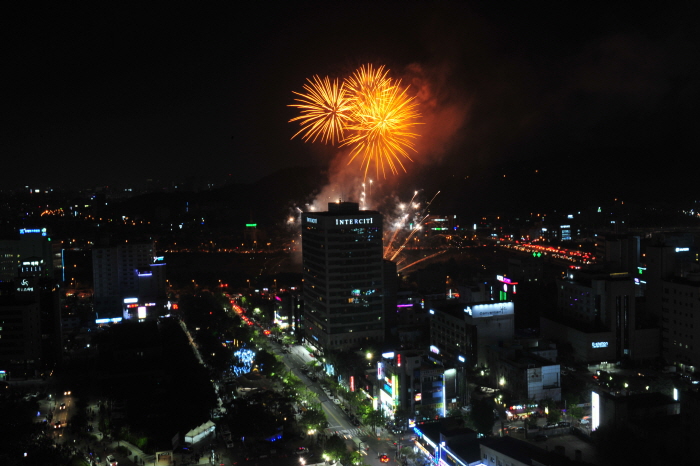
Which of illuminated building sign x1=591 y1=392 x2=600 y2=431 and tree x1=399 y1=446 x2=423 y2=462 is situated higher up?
illuminated building sign x1=591 y1=392 x2=600 y2=431

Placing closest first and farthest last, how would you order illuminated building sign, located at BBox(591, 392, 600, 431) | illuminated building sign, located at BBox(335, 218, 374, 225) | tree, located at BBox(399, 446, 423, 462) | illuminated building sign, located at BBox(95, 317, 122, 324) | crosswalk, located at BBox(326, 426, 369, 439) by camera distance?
tree, located at BBox(399, 446, 423, 462) < illuminated building sign, located at BBox(591, 392, 600, 431) < crosswalk, located at BBox(326, 426, 369, 439) < illuminated building sign, located at BBox(335, 218, 374, 225) < illuminated building sign, located at BBox(95, 317, 122, 324)

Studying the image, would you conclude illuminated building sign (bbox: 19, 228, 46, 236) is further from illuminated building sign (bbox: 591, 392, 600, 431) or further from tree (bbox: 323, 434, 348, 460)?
illuminated building sign (bbox: 591, 392, 600, 431)

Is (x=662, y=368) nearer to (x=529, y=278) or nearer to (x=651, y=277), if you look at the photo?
(x=651, y=277)

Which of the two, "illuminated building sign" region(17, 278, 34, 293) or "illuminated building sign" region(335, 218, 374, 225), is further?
"illuminated building sign" region(17, 278, 34, 293)

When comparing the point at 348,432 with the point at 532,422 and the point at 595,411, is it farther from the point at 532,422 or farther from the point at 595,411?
the point at 595,411

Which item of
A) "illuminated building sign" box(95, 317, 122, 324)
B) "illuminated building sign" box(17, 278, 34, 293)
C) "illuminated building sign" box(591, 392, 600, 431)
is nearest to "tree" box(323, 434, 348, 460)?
"illuminated building sign" box(591, 392, 600, 431)

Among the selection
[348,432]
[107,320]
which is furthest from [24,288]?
[348,432]

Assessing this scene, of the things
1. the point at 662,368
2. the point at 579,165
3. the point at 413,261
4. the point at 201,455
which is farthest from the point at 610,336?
the point at 579,165
